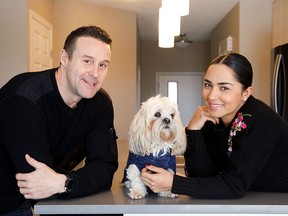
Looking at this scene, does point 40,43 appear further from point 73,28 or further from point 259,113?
point 259,113

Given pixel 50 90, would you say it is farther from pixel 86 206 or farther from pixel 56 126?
pixel 86 206

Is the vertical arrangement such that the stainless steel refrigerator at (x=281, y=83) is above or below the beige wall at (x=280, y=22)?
below

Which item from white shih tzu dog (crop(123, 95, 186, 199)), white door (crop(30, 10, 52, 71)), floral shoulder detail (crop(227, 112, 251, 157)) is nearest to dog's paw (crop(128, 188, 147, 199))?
white shih tzu dog (crop(123, 95, 186, 199))

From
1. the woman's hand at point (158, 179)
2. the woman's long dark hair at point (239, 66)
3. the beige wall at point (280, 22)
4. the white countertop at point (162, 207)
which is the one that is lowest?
the white countertop at point (162, 207)

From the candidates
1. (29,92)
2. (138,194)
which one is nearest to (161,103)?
(138,194)

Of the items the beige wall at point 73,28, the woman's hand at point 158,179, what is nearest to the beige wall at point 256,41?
the beige wall at point 73,28

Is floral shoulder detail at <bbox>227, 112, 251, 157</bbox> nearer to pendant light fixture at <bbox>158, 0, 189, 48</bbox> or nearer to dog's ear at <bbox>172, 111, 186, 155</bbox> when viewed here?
dog's ear at <bbox>172, 111, 186, 155</bbox>

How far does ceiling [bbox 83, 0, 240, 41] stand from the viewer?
17.7 ft

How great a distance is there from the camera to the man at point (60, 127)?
49.1 inches

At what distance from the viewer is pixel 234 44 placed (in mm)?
5609

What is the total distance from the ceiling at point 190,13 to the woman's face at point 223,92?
13.5 feet

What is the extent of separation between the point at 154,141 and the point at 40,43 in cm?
373

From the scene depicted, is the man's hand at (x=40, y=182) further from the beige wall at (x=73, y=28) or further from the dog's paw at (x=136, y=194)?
the beige wall at (x=73, y=28)

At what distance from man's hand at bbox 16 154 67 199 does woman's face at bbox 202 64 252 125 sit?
0.65m
